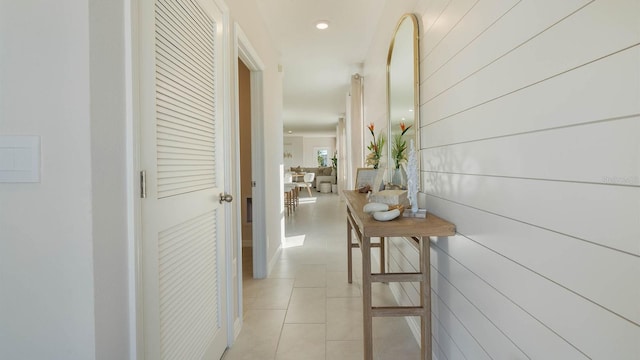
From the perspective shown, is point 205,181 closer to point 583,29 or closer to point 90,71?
point 90,71

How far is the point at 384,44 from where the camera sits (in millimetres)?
2928

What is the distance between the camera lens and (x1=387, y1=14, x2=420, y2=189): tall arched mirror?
1.87 metres

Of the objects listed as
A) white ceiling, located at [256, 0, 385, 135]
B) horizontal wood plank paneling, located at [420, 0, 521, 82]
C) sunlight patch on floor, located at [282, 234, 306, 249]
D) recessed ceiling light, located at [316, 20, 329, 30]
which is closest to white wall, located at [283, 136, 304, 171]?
Result: white ceiling, located at [256, 0, 385, 135]

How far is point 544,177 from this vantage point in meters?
0.77

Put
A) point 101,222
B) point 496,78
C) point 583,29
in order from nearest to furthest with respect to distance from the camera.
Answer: point 583,29 < point 101,222 < point 496,78

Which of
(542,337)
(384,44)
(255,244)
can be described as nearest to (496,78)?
(542,337)

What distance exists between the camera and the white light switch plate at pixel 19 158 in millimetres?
811

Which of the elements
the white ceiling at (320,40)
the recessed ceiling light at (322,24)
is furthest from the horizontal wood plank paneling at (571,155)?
the recessed ceiling light at (322,24)

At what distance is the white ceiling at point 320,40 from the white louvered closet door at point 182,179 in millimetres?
1409

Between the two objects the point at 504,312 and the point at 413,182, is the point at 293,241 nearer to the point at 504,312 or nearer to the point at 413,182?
the point at 413,182

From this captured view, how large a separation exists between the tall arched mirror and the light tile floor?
992 mm

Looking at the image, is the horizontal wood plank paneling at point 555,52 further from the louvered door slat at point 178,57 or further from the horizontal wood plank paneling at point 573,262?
the louvered door slat at point 178,57

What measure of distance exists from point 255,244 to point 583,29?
286 cm

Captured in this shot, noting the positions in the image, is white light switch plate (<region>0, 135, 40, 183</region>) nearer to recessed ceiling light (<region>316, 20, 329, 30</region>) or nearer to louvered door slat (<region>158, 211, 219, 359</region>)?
louvered door slat (<region>158, 211, 219, 359</region>)
